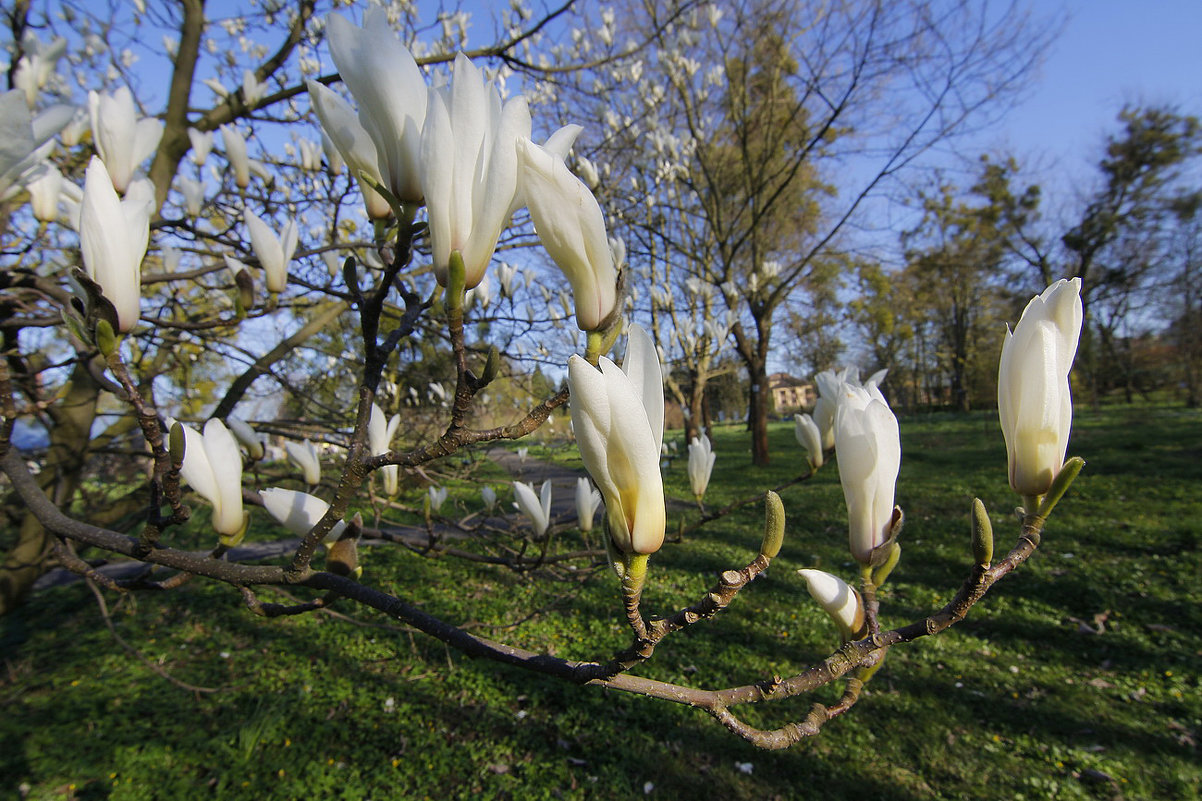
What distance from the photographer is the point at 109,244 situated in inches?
28.7

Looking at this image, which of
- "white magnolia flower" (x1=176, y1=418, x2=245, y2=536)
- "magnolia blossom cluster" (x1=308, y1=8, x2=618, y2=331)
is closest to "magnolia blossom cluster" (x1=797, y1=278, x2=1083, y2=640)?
"magnolia blossom cluster" (x1=308, y1=8, x2=618, y2=331)

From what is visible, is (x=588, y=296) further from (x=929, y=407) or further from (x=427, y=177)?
(x=929, y=407)

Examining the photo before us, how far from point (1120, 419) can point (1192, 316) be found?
619cm

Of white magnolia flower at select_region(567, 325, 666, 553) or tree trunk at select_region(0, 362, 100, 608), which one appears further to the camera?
tree trunk at select_region(0, 362, 100, 608)

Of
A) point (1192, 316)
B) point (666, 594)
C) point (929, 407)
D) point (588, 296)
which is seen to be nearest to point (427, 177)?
point (588, 296)

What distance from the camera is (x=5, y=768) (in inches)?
96.3

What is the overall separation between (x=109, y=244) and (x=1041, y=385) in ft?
3.78

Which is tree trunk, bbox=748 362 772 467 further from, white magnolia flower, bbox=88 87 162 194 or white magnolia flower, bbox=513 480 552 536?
white magnolia flower, bbox=88 87 162 194

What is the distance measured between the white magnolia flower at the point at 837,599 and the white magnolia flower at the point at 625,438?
0.28 m

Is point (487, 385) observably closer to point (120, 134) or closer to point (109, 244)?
point (109, 244)

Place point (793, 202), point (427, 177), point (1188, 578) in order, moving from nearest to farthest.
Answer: point (427, 177), point (1188, 578), point (793, 202)

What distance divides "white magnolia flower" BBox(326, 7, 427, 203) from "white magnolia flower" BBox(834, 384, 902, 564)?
0.56 metres

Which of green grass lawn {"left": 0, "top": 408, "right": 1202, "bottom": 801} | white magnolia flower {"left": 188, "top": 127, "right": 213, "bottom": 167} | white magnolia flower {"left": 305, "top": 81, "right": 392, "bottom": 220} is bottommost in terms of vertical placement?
green grass lawn {"left": 0, "top": 408, "right": 1202, "bottom": 801}

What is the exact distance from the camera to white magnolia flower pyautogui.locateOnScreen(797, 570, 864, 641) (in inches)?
27.4
